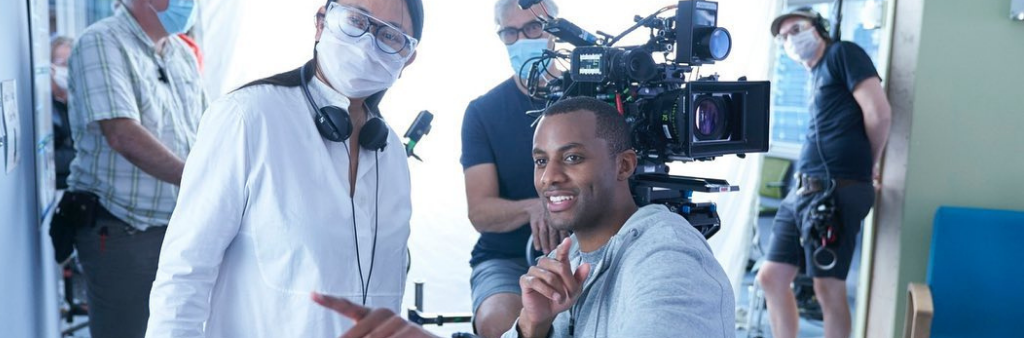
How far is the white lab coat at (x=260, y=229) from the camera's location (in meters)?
1.51

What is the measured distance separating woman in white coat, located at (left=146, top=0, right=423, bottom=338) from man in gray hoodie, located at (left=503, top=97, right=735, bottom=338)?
1.19ft

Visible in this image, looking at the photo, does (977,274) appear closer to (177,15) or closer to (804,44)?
(804,44)

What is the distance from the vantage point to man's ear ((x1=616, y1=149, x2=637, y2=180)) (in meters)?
1.63

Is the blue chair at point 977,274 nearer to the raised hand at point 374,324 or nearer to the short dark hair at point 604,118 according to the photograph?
the short dark hair at point 604,118

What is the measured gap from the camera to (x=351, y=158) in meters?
1.76

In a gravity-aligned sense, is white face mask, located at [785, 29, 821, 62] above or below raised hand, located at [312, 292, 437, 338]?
above

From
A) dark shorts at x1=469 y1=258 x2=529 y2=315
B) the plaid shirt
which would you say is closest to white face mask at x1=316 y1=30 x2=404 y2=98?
dark shorts at x1=469 y1=258 x2=529 y2=315

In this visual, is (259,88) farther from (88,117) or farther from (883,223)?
(883,223)

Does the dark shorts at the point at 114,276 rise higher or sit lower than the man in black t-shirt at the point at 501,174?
lower

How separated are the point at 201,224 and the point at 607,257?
72 cm

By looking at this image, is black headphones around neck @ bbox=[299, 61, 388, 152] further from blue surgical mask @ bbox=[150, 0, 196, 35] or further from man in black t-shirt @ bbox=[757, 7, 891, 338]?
man in black t-shirt @ bbox=[757, 7, 891, 338]

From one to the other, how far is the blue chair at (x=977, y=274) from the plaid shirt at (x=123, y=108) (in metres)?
2.44

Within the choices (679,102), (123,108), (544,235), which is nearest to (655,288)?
(679,102)

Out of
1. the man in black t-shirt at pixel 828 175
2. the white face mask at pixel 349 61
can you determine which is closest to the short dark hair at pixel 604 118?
the white face mask at pixel 349 61
